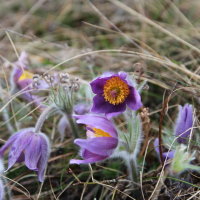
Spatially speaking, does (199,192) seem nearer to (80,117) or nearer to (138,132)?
(138,132)

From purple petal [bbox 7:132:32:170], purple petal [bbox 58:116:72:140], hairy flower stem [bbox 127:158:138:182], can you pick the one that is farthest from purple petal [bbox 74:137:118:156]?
purple petal [bbox 58:116:72:140]

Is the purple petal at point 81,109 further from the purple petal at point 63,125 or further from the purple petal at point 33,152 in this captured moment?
the purple petal at point 33,152

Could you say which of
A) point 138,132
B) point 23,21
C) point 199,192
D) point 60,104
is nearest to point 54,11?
point 23,21

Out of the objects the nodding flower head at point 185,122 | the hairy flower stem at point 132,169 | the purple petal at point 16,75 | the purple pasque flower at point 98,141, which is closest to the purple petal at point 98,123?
the purple pasque flower at point 98,141

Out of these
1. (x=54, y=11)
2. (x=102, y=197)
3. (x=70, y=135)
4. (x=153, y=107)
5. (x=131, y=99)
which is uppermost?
(x=54, y=11)

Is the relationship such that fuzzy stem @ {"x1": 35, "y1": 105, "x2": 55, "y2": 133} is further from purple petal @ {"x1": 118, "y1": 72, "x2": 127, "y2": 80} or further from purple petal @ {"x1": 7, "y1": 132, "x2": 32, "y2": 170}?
purple petal @ {"x1": 118, "y1": 72, "x2": 127, "y2": 80}

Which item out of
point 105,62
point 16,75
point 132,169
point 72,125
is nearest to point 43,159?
point 72,125
